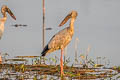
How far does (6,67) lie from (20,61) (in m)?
1.91

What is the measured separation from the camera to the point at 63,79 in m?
12.0

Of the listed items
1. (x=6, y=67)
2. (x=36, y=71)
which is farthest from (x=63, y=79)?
(x=6, y=67)

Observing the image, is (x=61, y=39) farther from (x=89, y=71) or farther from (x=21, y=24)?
(x=21, y=24)

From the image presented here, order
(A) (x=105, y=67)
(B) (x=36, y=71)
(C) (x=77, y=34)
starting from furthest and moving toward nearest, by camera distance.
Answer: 1. (C) (x=77, y=34)
2. (A) (x=105, y=67)
3. (B) (x=36, y=71)

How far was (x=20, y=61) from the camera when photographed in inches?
615

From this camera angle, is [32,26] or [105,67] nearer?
[105,67]

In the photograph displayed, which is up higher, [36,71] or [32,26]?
[32,26]

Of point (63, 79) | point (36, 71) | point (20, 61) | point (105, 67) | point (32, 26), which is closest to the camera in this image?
point (63, 79)

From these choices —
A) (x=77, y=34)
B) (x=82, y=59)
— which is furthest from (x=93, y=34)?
(x=82, y=59)

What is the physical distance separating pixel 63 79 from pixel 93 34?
10471 mm

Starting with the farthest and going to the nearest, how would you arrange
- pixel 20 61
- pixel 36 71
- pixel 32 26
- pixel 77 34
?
1. pixel 32 26
2. pixel 77 34
3. pixel 20 61
4. pixel 36 71

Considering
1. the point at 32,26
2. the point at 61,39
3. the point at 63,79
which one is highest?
the point at 32,26

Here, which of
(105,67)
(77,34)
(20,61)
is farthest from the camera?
(77,34)

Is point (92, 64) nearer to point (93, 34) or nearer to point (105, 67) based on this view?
point (105, 67)
